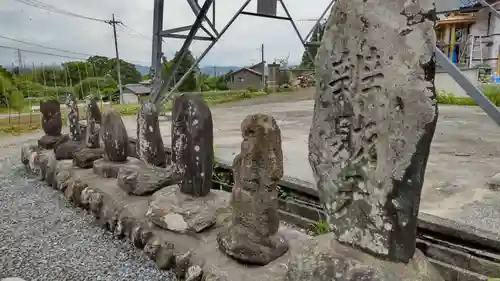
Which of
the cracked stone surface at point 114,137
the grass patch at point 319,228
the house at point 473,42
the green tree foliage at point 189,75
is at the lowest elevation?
the grass patch at point 319,228

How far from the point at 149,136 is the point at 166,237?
4.13ft

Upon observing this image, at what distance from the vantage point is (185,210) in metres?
2.69

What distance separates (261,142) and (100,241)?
1.96 m

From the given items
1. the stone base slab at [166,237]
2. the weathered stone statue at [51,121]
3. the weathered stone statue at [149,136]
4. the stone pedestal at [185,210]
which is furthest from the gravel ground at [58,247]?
the weathered stone statue at [51,121]

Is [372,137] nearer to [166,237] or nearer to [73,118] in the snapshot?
[166,237]

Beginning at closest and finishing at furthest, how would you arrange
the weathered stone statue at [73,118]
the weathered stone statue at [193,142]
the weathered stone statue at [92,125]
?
the weathered stone statue at [193,142] → the weathered stone statue at [92,125] → the weathered stone statue at [73,118]

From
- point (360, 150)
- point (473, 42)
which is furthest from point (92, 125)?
point (473, 42)

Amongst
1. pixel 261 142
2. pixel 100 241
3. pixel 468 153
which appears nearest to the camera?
pixel 261 142

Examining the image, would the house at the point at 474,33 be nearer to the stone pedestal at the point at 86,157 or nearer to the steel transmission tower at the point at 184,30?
the steel transmission tower at the point at 184,30

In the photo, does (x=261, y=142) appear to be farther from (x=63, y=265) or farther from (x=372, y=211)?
(x=63, y=265)

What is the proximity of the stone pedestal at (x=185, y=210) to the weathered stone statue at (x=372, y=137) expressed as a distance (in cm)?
101

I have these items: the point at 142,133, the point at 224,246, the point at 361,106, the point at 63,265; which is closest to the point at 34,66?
the point at 142,133

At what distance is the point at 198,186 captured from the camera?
2.76m

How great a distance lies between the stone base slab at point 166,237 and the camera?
2174mm
